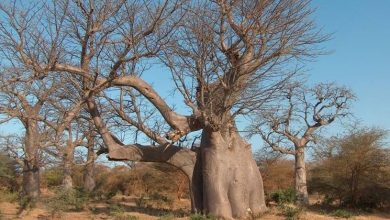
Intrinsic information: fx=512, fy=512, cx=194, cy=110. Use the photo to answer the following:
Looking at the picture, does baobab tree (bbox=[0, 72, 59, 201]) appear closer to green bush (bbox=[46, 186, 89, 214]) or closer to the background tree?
green bush (bbox=[46, 186, 89, 214])

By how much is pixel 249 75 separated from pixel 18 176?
64.8ft

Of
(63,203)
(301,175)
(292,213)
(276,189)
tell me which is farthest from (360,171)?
(63,203)

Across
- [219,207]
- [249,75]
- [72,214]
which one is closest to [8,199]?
[72,214]

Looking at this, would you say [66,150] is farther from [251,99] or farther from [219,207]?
[251,99]

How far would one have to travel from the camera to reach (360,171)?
64.7 feet

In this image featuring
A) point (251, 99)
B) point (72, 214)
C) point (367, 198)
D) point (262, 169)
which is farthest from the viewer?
point (262, 169)

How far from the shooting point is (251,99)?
11.0m

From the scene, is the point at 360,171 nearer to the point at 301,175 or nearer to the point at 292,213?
the point at 301,175

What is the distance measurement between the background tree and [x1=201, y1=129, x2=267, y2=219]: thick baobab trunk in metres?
8.45

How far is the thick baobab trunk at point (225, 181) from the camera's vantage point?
38.7 feet

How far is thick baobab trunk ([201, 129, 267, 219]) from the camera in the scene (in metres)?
11.8

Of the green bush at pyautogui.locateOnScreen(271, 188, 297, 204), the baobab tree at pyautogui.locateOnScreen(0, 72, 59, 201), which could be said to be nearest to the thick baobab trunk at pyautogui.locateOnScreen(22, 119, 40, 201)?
the baobab tree at pyautogui.locateOnScreen(0, 72, 59, 201)

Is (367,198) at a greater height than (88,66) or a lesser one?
lesser

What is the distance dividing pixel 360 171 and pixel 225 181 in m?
9.62
